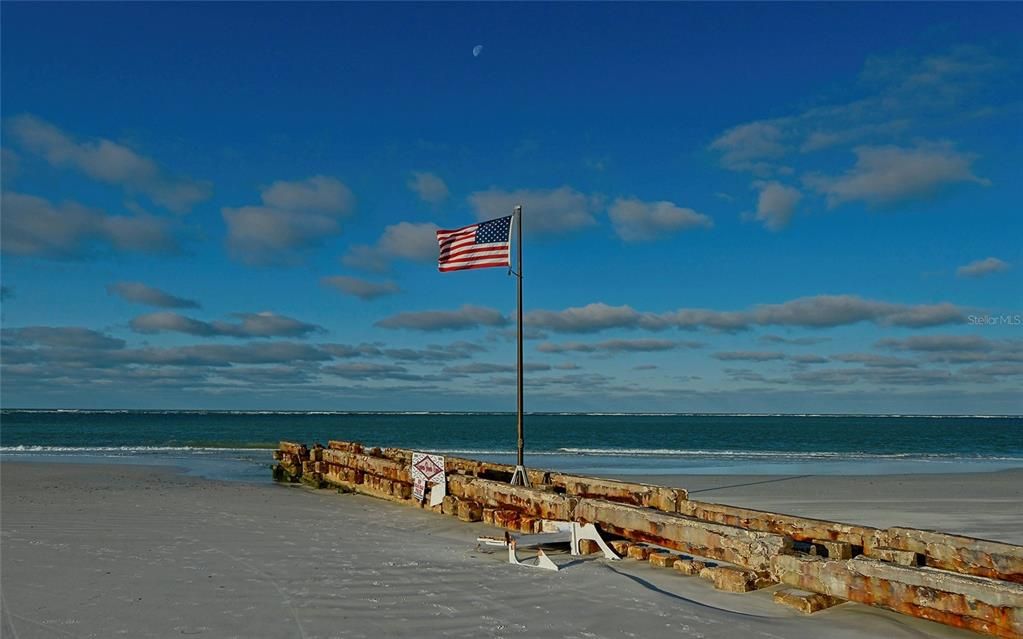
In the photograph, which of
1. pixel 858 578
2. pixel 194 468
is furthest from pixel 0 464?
pixel 858 578

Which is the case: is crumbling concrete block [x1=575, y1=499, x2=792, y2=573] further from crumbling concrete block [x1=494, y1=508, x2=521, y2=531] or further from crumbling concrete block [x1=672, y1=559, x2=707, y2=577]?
crumbling concrete block [x1=494, y1=508, x2=521, y2=531]

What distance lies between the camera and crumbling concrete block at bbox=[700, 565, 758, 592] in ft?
28.4

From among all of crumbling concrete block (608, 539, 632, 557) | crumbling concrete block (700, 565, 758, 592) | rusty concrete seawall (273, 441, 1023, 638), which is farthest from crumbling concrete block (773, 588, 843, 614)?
crumbling concrete block (608, 539, 632, 557)

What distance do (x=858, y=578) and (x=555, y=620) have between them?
11.2ft

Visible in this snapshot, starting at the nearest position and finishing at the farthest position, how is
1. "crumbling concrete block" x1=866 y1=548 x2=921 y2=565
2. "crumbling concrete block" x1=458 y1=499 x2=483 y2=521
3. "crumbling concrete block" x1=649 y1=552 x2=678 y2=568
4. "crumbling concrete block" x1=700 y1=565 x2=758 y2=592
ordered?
"crumbling concrete block" x1=700 y1=565 x2=758 y2=592 < "crumbling concrete block" x1=866 y1=548 x2=921 y2=565 < "crumbling concrete block" x1=649 y1=552 x2=678 y2=568 < "crumbling concrete block" x1=458 y1=499 x2=483 y2=521

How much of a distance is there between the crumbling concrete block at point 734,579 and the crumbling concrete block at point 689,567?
16.5 inches

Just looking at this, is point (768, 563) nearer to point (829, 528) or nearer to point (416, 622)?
point (829, 528)

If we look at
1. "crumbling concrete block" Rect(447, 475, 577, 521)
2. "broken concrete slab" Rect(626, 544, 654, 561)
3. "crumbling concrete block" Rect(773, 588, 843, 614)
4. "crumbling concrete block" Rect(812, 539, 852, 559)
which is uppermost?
"crumbling concrete block" Rect(447, 475, 577, 521)

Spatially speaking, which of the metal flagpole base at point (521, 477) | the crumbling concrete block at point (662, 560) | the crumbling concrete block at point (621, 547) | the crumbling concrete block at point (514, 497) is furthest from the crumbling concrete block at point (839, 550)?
the metal flagpole base at point (521, 477)

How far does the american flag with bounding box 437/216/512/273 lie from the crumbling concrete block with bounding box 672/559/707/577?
7192 millimetres

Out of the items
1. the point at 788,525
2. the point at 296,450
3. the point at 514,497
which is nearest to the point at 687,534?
the point at 788,525

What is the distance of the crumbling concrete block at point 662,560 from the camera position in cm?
999

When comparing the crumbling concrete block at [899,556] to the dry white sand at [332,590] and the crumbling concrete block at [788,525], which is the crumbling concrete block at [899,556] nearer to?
the crumbling concrete block at [788,525]

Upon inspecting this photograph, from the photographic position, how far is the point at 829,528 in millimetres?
10203
